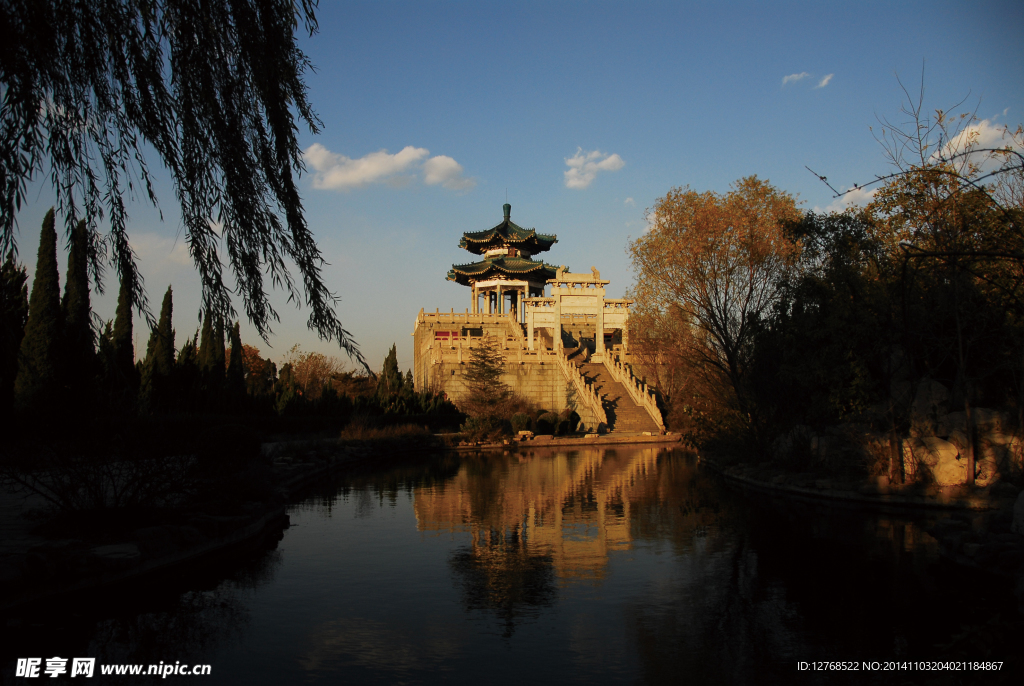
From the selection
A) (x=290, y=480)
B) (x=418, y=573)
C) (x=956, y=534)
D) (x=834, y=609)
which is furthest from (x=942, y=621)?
(x=290, y=480)

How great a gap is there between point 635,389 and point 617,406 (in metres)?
1.46

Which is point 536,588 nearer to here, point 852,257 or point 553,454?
point 852,257

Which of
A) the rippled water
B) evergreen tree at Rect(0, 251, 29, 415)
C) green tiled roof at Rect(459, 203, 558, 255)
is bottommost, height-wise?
the rippled water

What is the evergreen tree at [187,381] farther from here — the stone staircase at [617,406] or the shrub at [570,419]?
the stone staircase at [617,406]

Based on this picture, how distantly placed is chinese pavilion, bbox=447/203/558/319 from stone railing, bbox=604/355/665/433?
551 inches

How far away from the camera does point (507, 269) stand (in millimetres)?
49625

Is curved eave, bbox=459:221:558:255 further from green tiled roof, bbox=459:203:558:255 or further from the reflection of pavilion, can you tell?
the reflection of pavilion

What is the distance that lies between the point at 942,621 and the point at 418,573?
507 cm

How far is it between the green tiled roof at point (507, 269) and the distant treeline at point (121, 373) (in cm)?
1175

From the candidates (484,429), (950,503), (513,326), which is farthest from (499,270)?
(950,503)

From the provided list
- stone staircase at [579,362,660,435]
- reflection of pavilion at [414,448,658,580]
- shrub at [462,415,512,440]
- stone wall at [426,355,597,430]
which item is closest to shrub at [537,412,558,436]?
shrub at [462,415,512,440]

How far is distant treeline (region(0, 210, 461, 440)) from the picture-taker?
4285 mm

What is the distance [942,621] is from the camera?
6039 millimetres

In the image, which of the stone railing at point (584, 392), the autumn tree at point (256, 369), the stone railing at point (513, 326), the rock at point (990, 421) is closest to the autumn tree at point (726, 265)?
the rock at point (990, 421)
